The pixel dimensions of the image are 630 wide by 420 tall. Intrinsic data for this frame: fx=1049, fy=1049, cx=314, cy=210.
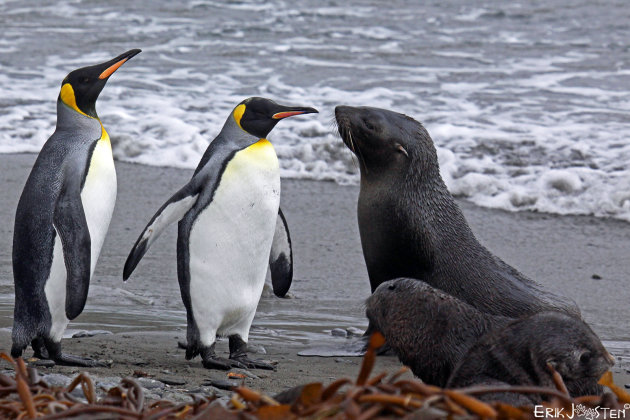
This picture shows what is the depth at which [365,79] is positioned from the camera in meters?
13.3

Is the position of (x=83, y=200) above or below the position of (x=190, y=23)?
above

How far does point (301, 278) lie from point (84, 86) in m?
2.01

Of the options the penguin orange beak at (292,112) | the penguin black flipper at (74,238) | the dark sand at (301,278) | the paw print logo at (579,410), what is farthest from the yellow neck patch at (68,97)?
the paw print logo at (579,410)

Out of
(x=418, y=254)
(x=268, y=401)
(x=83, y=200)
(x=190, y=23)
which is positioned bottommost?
(x=190, y=23)

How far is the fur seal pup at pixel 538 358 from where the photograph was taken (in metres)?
3.44

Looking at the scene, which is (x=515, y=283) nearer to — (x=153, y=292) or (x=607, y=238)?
(x=153, y=292)

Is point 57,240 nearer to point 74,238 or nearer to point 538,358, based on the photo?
point 74,238

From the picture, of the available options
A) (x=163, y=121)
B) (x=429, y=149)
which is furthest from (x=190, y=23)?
(x=429, y=149)

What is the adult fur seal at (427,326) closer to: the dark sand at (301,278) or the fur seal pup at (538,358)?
the fur seal pup at (538,358)

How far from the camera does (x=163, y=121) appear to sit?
1088 cm

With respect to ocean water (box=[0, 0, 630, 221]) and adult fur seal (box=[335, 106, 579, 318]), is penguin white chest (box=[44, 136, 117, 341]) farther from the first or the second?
ocean water (box=[0, 0, 630, 221])

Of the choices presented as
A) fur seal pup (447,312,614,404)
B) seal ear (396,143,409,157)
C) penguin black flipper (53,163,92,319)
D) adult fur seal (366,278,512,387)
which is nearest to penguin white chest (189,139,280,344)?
penguin black flipper (53,163,92,319)

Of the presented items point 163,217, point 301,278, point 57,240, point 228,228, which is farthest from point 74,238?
point 301,278

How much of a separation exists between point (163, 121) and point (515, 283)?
21.1 ft
